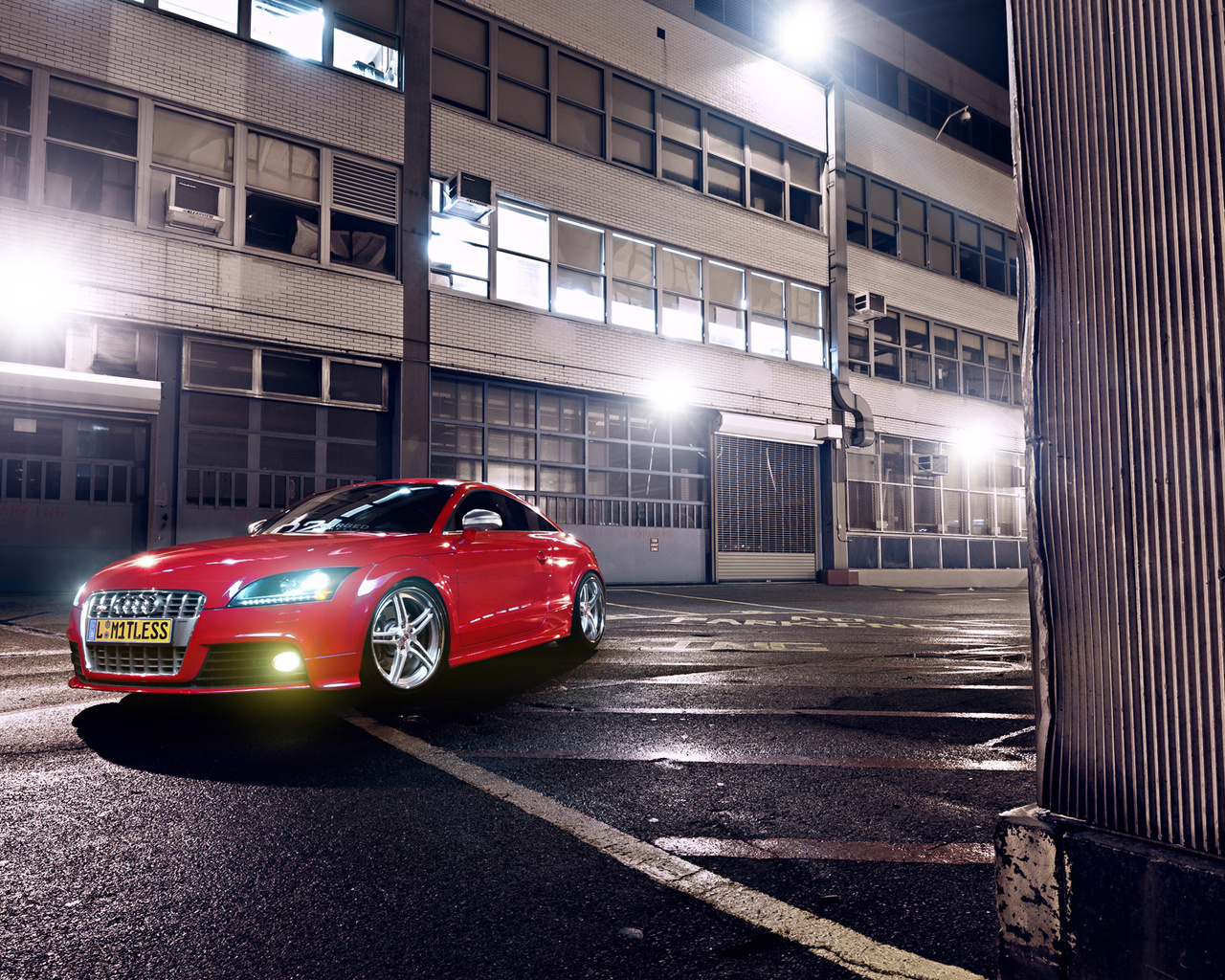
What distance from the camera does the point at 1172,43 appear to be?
1647mm

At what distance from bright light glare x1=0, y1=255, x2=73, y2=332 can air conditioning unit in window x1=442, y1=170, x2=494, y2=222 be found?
6.51 m

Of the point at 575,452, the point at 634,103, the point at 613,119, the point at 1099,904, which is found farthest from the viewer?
the point at 634,103

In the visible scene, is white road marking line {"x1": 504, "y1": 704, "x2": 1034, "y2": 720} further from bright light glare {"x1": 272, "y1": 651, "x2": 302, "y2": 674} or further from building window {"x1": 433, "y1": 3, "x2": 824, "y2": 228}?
building window {"x1": 433, "y1": 3, "x2": 824, "y2": 228}

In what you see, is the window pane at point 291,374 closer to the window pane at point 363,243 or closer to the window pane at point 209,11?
the window pane at point 363,243

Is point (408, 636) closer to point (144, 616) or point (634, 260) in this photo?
point (144, 616)

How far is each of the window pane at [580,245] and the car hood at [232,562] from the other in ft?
44.3

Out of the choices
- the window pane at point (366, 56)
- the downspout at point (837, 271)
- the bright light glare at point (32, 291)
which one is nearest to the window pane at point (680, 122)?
the downspout at point (837, 271)

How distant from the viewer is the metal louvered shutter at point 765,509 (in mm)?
20750

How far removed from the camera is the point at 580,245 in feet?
60.4

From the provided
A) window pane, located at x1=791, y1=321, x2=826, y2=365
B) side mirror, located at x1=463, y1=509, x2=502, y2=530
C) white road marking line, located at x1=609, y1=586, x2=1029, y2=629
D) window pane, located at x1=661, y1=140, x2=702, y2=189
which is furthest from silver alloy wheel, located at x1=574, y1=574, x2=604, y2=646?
window pane, located at x1=791, y1=321, x2=826, y2=365

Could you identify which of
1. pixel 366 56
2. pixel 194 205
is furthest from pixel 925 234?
pixel 194 205

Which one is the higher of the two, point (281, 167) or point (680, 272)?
point (281, 167)

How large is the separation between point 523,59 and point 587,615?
46.1 ft

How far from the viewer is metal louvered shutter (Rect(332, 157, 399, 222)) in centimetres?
1540
